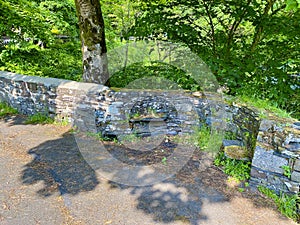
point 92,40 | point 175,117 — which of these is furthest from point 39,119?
point 175,117

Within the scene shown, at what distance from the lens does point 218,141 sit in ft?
12.0

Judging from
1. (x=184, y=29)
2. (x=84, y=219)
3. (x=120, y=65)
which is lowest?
(x=84, y=219)

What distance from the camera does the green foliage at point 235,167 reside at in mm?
3105

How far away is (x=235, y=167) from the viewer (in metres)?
3.21

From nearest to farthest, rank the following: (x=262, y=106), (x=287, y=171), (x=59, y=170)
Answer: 1. (x=287, y=171)
2. (x=59, y=170)
3. (x=262, y=106)

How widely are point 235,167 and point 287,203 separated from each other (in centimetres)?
68

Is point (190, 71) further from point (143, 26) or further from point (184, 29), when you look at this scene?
point (143, 26)

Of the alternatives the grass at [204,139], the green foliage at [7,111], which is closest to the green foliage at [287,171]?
the grass at [204,139]

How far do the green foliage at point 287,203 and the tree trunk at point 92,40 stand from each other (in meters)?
3.10

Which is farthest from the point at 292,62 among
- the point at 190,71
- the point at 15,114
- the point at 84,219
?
the point at 15,114

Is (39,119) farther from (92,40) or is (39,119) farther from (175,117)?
(175,117)

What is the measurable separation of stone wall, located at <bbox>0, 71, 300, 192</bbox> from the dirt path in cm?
40

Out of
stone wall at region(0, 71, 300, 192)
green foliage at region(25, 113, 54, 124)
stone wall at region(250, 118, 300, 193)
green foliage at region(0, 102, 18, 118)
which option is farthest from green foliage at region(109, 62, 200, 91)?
green foliage at region(0, 102, 18, 118)

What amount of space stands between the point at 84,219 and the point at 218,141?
2097 mm
